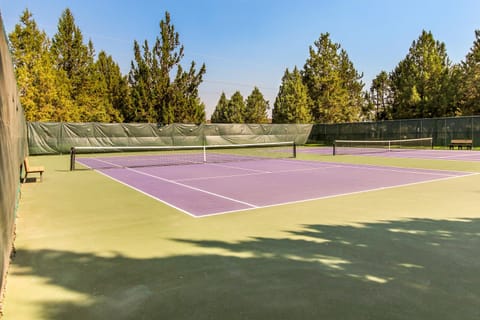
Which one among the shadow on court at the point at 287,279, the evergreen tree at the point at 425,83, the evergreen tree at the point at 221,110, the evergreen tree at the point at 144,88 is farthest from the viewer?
the evergreen tree at the point at 221,110

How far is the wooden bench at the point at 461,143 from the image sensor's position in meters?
22.7

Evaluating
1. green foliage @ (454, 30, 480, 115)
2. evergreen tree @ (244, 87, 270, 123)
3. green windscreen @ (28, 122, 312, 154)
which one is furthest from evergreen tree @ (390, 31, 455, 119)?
evergreen tree @ (244, 87, 270, 123)

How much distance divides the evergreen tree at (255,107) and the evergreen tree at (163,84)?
1133 inches

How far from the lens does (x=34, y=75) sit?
2316cm

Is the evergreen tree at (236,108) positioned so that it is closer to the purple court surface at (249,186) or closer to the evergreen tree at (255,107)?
the evergreen tree at (255,107)

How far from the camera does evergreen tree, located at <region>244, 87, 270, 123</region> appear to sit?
58.5 metres

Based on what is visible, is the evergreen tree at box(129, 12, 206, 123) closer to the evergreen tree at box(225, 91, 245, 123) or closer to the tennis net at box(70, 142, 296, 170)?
the tennis net at box(70, 142, 296, 170)

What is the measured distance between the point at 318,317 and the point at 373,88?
58758 millimetres

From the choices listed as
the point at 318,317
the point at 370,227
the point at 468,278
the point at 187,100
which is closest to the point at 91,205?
the point at 370,227

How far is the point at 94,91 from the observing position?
33.1 meters

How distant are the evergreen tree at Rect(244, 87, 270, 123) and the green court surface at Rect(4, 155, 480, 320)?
53.1 m

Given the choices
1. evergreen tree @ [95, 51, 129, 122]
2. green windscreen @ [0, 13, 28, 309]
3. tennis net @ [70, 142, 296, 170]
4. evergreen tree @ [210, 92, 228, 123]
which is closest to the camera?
green windscreen @ [0, 13, 28, 309]

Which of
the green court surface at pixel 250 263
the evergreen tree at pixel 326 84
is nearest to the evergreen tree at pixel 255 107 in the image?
the evergreen tree at pixel 326 84

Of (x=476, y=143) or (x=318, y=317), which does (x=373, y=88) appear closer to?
(x=476, y=143)
